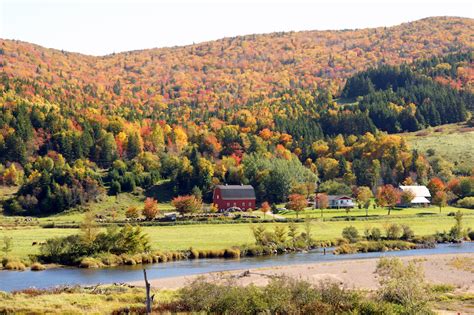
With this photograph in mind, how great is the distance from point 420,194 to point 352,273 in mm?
89896

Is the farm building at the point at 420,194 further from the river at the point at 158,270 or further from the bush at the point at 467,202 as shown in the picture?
the river at the point at 158,270

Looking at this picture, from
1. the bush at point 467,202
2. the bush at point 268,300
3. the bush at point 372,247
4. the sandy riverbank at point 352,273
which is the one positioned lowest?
the bush at point 467,202

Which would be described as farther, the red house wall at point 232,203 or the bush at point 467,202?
the red house wall at point 232,203

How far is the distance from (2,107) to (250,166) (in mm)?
72960

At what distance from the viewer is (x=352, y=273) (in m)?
63.0

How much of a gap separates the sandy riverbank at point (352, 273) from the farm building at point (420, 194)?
2862 inches

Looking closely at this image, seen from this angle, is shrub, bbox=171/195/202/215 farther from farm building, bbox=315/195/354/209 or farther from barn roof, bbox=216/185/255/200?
farm building, bbox=315/195/354/209

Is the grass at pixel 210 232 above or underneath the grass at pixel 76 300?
underneath

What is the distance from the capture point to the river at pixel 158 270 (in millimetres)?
61344

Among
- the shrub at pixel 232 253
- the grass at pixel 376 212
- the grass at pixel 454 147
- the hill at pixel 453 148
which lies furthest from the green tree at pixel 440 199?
the shrub at pixel 232 253

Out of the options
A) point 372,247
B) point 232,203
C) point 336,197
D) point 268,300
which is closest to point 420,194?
point 336,197

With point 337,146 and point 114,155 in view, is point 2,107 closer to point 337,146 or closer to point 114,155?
point 114,155

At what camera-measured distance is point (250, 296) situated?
42.5 metres

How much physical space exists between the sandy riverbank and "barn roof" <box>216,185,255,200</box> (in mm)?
74112
